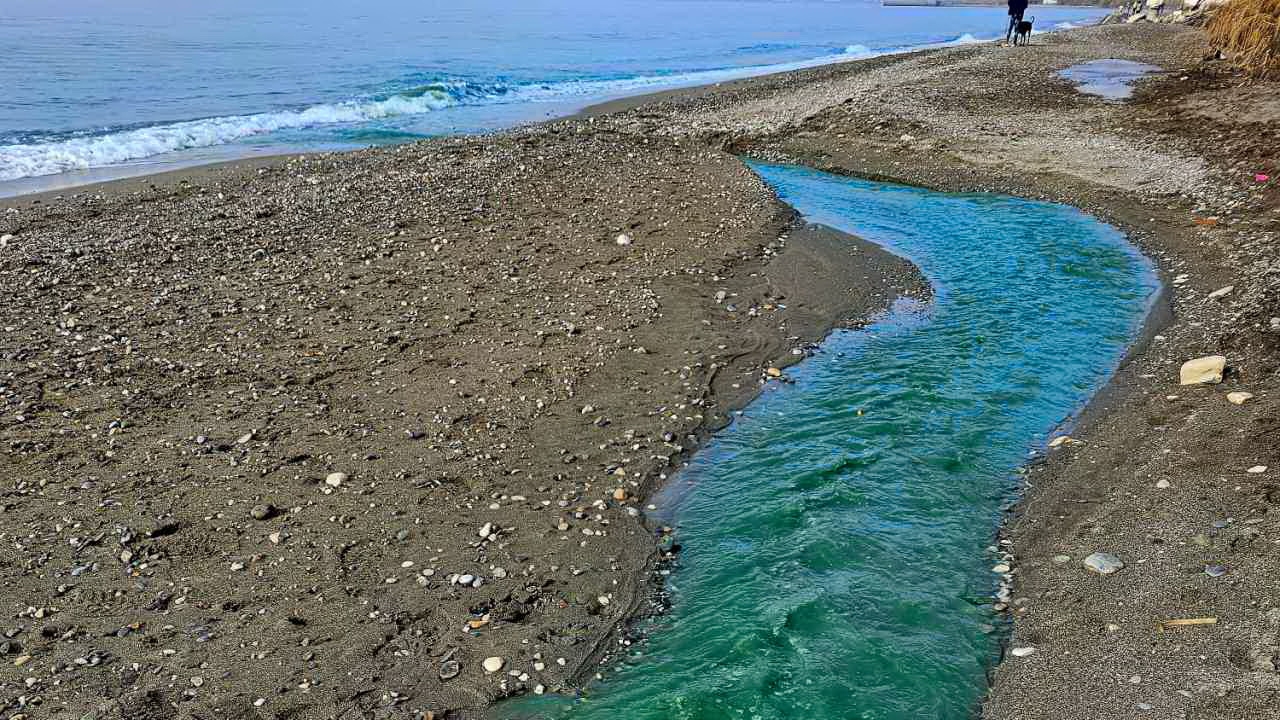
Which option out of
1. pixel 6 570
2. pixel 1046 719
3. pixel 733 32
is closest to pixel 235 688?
pixel 6 570

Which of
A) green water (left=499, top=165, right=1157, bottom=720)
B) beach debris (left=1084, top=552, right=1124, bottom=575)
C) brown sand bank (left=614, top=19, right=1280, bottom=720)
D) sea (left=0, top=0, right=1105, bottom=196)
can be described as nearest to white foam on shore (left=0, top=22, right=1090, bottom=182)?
sea (left=0, top=0, right=1105, bottom=196)

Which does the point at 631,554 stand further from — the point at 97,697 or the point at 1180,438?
the point at 1180,438

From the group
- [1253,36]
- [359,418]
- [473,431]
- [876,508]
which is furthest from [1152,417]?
[1253,36]

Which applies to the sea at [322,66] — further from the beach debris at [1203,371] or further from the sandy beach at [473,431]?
the beach debris at [1203,371]

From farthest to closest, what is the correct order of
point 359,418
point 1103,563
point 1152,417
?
point 359,418
point 1152,417
point 1103,563

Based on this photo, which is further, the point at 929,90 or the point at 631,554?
the point at 929,90

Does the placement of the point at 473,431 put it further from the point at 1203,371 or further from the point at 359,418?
the point at 1203,371
